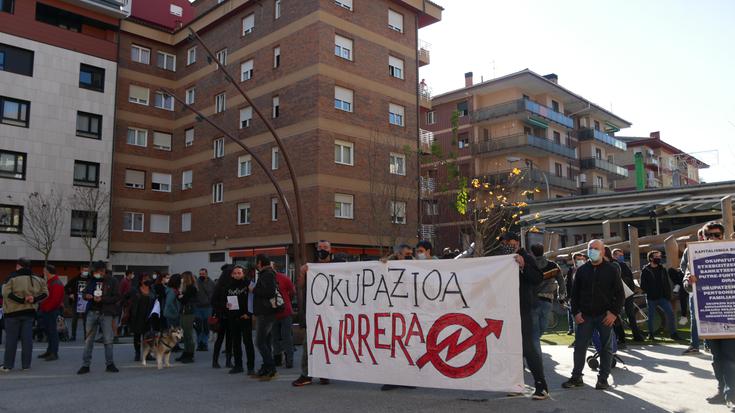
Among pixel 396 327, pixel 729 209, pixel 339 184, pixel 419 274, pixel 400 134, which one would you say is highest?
pixel 400 134

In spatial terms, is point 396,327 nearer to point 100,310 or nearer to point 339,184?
point 100,310

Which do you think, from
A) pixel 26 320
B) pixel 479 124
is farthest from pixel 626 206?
pixel 26 320

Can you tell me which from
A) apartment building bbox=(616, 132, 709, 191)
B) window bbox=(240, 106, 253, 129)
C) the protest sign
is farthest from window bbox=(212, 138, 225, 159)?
apartment building bbox=(616, 132, 709, 191)

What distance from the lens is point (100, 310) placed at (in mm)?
10219

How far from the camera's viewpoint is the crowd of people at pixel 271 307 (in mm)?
7066

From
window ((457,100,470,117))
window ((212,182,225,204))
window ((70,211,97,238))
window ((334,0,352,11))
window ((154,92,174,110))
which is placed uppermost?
window ((334,0,352,11))

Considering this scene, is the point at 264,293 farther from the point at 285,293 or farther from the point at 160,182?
the point at 160,182

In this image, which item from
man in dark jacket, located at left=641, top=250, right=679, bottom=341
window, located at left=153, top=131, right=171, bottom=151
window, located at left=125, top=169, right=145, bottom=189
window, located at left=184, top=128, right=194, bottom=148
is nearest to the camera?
man in dark jacket, located at left=641, top=250, right=679, bottom=341

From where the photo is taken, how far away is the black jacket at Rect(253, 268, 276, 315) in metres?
8.87

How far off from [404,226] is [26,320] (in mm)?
22560

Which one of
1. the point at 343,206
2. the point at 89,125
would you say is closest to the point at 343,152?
the point at 343,206

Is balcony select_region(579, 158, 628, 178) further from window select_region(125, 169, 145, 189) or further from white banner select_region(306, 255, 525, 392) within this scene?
white banner select_region(306, 255, 525, 392)

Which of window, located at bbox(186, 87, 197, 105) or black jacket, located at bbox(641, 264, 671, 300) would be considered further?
window, located at bbox(186, 87, 197, 105)

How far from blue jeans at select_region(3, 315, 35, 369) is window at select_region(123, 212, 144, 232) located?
27.0 metres
